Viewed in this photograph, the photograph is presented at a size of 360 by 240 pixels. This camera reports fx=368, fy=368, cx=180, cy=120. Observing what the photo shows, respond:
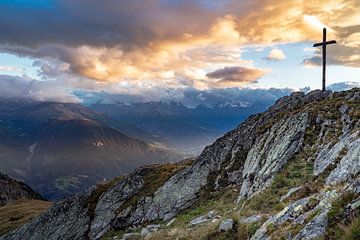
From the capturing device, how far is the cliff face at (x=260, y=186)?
1987 cm

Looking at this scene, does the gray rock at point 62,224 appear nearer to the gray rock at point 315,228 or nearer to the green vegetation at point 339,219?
the gray rock at point 315,228

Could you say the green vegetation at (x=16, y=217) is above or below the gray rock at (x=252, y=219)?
below

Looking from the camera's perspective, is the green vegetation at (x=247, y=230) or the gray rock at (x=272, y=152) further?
the gray rock at (x=272, y=152)

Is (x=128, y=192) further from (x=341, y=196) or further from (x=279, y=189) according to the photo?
(x=341, y=196)

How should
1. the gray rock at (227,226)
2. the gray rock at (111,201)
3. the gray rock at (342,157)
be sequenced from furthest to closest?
the gray rock at (111,201), the gray rock at (342,157), the gray rock at (227,226)

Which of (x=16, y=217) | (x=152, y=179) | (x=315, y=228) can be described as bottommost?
(x=16, y=217)

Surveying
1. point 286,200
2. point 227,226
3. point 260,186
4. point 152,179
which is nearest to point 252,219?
point 227,226

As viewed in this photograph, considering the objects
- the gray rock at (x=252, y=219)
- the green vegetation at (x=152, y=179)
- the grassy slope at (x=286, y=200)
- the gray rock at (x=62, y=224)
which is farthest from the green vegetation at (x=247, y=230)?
the gray rock at (x=62, y=224)

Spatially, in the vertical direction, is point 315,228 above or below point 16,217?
above

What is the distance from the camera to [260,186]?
38.3 meters

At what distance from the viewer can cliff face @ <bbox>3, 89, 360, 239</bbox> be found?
65.2ft

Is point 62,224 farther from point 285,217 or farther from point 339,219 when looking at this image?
point 339,219

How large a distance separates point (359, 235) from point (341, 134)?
2636cm

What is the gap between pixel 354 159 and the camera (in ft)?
84.1
